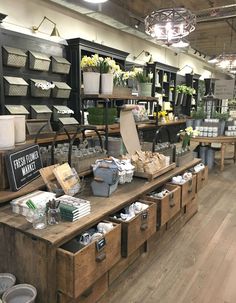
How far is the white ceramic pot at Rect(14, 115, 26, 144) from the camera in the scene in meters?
1.83

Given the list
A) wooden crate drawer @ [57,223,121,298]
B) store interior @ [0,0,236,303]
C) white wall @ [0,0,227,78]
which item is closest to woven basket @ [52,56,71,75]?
store interior @ [0,0,236,303]

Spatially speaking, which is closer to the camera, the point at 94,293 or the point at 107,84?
the point at 94,293

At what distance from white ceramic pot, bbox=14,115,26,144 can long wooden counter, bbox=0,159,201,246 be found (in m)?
0.49

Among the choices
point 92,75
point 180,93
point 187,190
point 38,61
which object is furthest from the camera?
point 180,93

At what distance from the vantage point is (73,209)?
1515 mm

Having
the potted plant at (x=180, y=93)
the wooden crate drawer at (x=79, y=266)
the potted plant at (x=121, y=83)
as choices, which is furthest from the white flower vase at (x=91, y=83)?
the potted plant at (x=180, y=93)

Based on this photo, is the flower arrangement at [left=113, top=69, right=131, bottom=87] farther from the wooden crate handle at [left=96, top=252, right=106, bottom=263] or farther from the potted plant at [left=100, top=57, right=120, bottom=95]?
the wooden crate handle at [left=96, top=252, right=106, bottom=263]

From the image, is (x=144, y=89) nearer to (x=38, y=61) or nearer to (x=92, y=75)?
(x=92, y=75)

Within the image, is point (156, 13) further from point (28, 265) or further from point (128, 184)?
point (28, 265)

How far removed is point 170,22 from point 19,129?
246cm

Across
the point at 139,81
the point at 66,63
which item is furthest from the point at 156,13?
the point at 66,63

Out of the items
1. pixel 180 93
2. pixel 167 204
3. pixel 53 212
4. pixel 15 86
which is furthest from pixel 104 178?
pixel 180 93

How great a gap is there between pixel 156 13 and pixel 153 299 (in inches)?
118

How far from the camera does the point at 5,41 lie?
11.5ft
